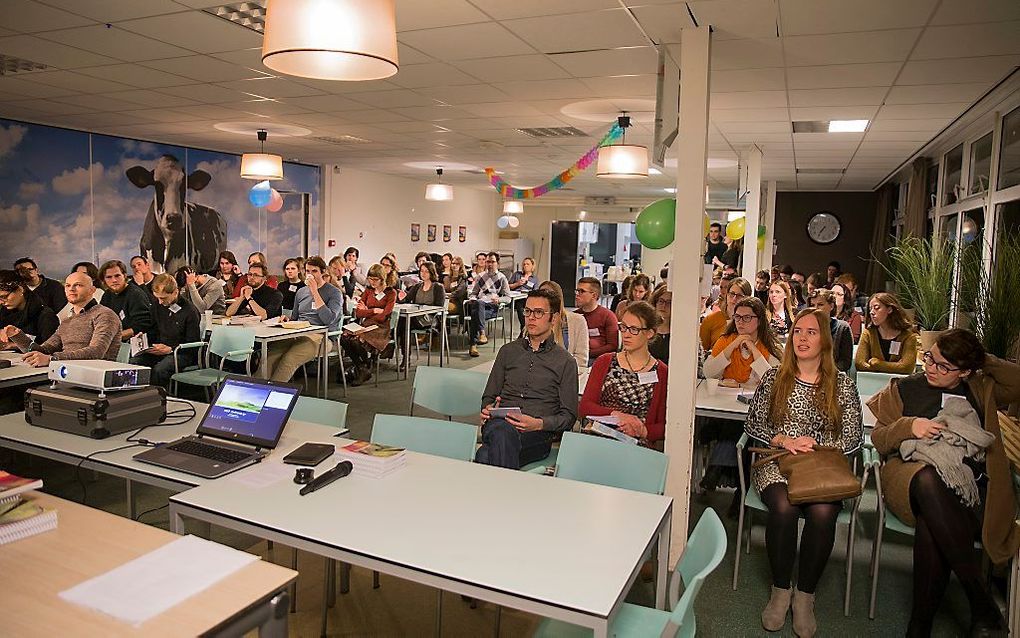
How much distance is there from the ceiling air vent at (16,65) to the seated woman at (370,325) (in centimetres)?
380

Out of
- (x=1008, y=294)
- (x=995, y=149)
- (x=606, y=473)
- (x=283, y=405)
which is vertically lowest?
(x=606, y=473)

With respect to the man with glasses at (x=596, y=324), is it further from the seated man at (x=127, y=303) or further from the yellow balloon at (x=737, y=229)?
the yellow balloon at (x=737, y=229)

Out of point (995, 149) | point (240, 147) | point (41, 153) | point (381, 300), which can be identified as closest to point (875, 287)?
point (995, 149)

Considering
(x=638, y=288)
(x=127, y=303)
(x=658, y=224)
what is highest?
(x=658, y=224)

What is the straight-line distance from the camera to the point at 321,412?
3.48 m

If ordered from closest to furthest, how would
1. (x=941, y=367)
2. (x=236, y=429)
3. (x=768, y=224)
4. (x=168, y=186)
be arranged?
(x=236, y=429), (x=941, y=367), (x=168, y=186), (x=768, y=224)

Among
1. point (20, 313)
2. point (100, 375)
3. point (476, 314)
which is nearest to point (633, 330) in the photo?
point (100, 375)

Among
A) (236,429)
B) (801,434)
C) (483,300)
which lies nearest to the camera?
(236,429)

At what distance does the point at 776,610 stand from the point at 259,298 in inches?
247

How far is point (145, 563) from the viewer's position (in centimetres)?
188

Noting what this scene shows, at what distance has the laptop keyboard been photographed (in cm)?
278

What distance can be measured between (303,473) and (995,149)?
240 inches

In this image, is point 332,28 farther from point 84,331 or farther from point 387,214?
point 387,214

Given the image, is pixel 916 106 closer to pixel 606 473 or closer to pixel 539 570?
pixel 606 473
